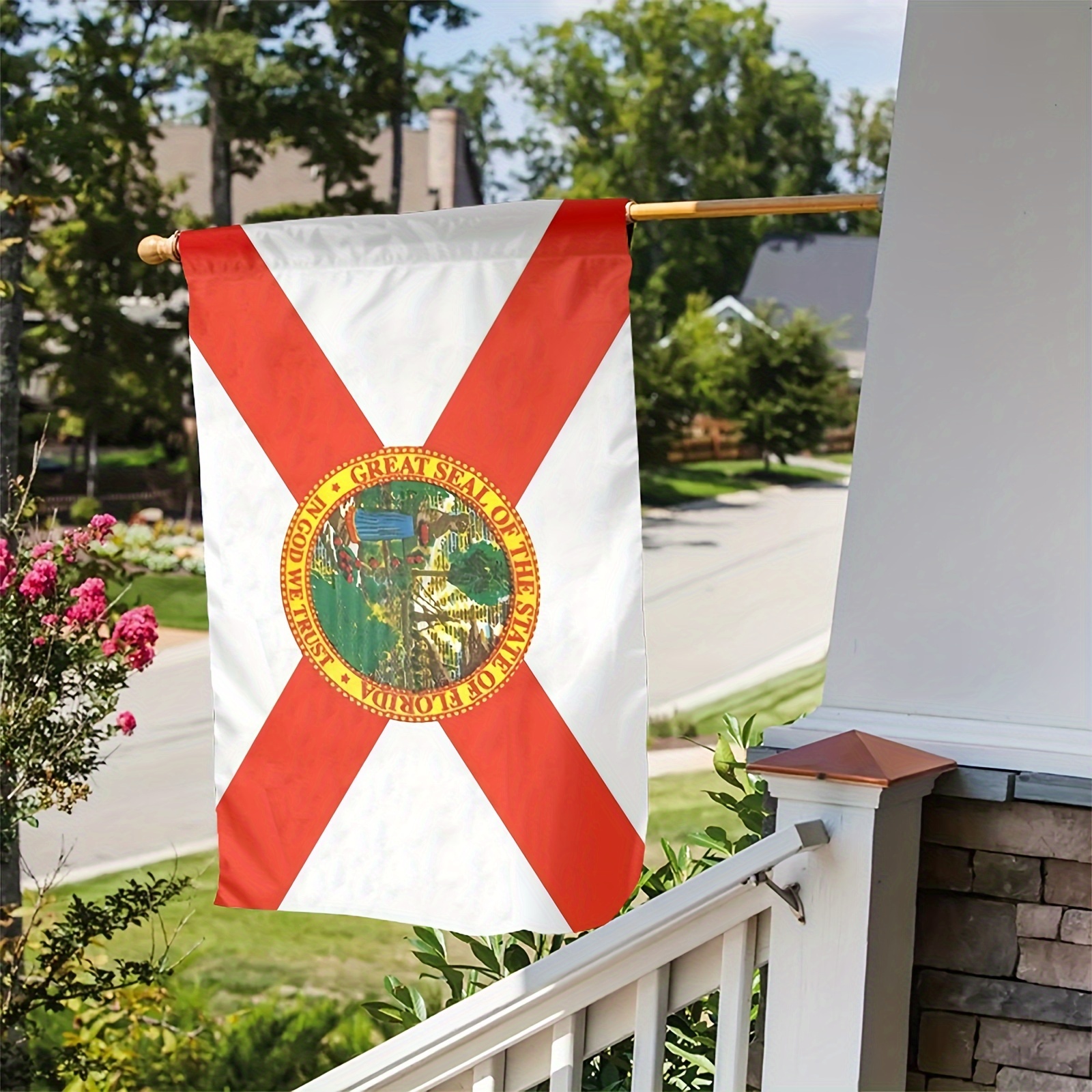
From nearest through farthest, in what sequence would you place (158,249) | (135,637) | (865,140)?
(158,249) < (135,637) < (865,140)

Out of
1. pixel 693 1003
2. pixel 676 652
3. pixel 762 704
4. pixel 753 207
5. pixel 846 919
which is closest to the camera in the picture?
pixel 846 919

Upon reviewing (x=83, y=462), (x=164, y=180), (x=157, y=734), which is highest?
(x=164, y=180)

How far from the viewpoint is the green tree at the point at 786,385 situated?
191 inches

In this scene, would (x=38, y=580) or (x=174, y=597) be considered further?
(x=174, y=597)

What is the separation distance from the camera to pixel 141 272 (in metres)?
4.73

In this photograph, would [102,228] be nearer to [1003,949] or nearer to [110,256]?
[110,256]

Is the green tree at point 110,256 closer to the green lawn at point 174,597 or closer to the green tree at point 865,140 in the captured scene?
the green lawn at point 174,597

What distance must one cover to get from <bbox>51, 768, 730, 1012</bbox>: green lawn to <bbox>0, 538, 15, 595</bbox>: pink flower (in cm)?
166

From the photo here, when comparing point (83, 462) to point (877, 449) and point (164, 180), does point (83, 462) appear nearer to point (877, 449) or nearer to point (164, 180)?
point (164, 180)

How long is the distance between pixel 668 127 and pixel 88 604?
3109 mm

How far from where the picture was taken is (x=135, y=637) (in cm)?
309

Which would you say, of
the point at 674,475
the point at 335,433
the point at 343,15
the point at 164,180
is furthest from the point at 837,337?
the point at 335,433

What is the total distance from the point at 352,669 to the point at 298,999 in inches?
127

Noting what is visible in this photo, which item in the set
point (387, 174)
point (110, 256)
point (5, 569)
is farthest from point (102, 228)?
point (5, 569)
